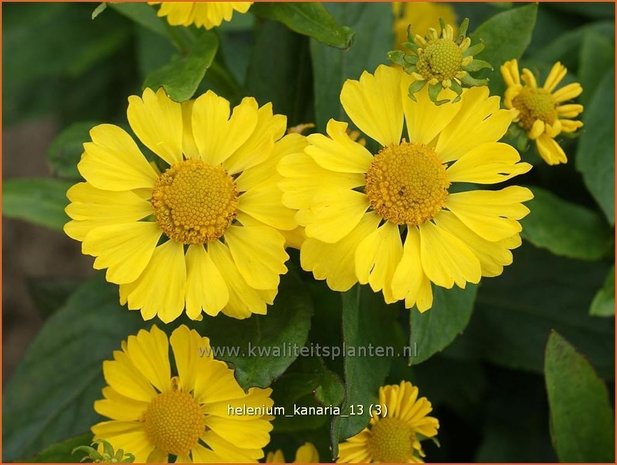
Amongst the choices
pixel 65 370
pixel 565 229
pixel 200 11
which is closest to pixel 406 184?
pixel 200 11

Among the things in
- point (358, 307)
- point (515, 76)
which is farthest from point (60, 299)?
point (515, 76)

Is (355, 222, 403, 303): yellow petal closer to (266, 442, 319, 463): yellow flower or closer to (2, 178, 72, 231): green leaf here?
(266, 442, 319, 463): yellow flower

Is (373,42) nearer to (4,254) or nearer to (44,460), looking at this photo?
(44,460)

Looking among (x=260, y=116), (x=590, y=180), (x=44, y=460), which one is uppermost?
(x=590, y=180)

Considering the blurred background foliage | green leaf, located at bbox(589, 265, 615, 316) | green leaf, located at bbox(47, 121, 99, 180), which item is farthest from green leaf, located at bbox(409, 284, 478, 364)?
green leaf, located at bbox(47, 121, 99, 180)

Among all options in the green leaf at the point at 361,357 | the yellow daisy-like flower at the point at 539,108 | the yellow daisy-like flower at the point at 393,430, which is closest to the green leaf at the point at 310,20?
the yellow daisy-like flower at the point at 539,108

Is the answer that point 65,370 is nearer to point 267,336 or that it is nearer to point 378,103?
point 267,336

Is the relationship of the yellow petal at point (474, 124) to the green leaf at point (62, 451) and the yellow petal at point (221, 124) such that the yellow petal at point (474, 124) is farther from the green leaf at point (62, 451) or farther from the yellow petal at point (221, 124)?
the green leaf at point (62, 451)
